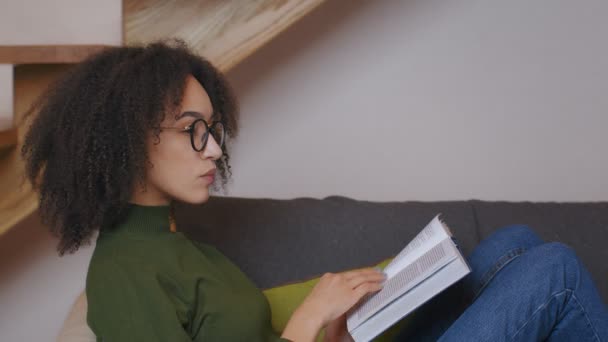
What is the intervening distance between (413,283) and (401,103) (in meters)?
1.17

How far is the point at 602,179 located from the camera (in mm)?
2264

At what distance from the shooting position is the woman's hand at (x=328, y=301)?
1.16 metres

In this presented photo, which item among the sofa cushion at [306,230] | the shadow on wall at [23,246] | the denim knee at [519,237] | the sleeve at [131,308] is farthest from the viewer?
the shadow on wall at [23,246]

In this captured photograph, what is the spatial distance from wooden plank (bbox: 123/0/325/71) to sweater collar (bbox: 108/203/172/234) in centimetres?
39

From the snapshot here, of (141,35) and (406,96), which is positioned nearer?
(141,35)

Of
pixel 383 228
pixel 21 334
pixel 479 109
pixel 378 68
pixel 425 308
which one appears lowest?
pixel 21 334

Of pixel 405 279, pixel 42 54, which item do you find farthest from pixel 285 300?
pixel 42 54

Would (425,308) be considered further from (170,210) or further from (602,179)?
(602,179)

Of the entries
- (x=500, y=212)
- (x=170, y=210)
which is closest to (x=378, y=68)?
(x=500, y=212)

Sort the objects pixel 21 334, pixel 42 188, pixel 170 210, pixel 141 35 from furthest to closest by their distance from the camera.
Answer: pixel 21 334
pixel 141 35
pixel 170 210
pixel 42 188

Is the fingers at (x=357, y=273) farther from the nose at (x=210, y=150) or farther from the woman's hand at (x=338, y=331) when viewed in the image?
the nose at (x=210, y=150)

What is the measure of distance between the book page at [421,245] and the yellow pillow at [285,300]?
30 centimetres

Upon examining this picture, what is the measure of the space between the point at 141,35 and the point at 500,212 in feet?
3.19

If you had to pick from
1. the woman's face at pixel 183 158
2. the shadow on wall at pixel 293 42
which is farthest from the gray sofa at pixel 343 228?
the shadow on wall at pixel 293 42
